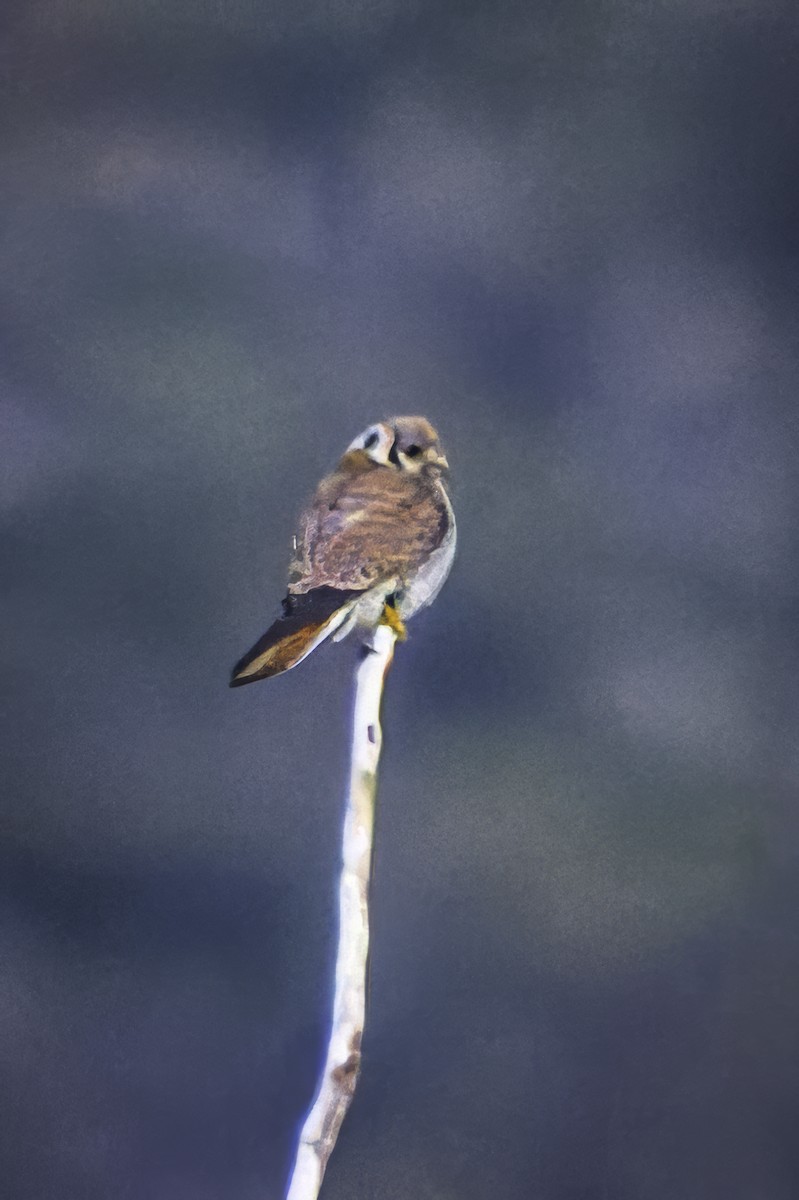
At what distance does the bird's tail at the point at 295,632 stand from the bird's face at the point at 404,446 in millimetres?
79

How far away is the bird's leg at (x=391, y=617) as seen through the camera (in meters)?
0.53

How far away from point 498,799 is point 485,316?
0.27 m

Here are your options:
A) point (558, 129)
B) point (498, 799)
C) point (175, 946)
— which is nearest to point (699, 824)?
point (498, 799)

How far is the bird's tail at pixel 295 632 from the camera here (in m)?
0.52

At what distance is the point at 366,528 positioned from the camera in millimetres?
533

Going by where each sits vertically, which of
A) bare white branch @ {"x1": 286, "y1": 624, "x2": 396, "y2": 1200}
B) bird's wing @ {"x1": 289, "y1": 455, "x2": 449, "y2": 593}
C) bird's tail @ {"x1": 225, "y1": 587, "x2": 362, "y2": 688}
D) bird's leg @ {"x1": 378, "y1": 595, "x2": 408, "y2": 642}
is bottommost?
bare white branch @ {"x1": 286, "y1": 624, "x2": 396, "y2": 1200}

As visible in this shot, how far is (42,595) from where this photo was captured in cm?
53

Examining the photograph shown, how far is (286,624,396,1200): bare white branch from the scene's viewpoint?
0.50m

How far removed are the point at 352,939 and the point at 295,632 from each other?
0.17 metres

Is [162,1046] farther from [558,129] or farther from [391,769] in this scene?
[558,129]

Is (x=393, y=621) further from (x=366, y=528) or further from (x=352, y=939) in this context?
(x=352, y=939)

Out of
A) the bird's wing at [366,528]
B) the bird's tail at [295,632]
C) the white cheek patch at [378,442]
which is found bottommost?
the bird's tail at [295,632]

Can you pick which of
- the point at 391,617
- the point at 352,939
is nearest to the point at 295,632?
the point at 391,617

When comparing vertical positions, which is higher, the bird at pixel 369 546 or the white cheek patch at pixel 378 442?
the white cheek patch at pixel 378 442
